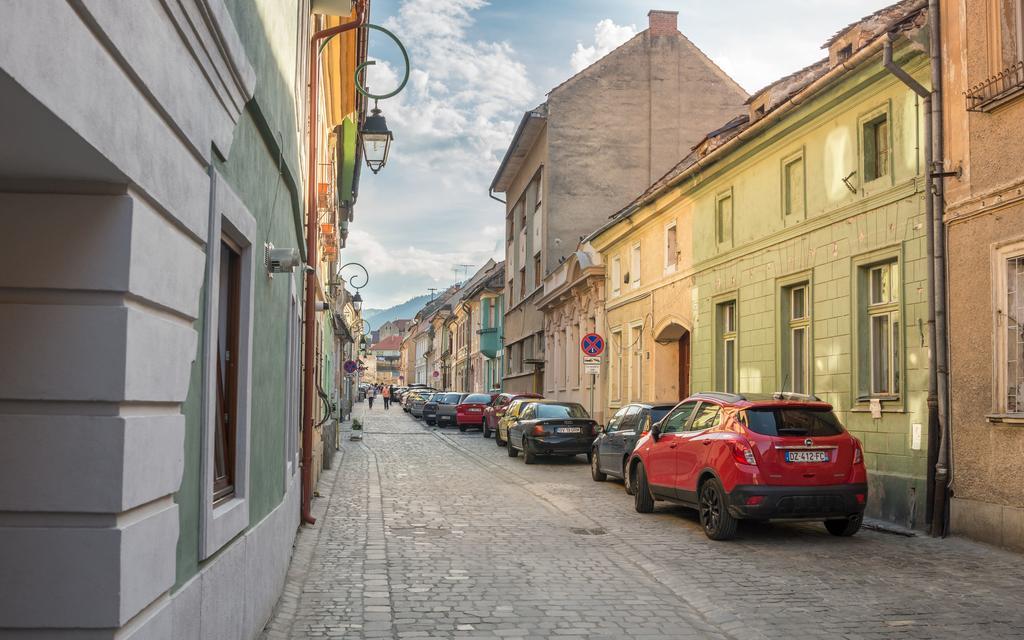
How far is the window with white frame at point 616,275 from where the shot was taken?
1155 inches

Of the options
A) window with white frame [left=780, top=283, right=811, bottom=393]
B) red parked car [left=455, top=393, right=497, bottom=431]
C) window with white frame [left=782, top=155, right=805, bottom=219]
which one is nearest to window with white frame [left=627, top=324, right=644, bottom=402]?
window with white frame [left=780, top=283, right=811, bottom=393]

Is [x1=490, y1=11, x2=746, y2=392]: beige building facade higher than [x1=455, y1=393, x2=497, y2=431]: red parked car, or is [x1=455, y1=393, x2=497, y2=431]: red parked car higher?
[x1=490, y1=11, x2=746, y2=392]: beige building facade

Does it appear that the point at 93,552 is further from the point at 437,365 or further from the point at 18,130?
the point at 437,365

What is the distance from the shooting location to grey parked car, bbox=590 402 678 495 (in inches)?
676

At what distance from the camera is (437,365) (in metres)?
102

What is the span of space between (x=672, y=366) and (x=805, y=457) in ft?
45.8

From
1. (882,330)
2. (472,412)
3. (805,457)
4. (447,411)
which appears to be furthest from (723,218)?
(447,411)

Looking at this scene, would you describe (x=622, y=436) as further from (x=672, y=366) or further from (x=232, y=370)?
(x=232, y=370)

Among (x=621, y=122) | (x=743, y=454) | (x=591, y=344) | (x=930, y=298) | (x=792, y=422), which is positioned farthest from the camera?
(x=621, y=122)

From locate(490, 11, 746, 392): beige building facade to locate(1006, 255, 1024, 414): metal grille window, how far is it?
2730 centimetres

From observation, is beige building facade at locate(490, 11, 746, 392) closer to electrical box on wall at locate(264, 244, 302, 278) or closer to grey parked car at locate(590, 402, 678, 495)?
grey parked car at locate(590, 402, 678, 495)

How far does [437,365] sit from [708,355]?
3223 inches

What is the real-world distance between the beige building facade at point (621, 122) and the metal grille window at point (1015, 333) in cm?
2730

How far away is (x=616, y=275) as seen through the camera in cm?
2992
